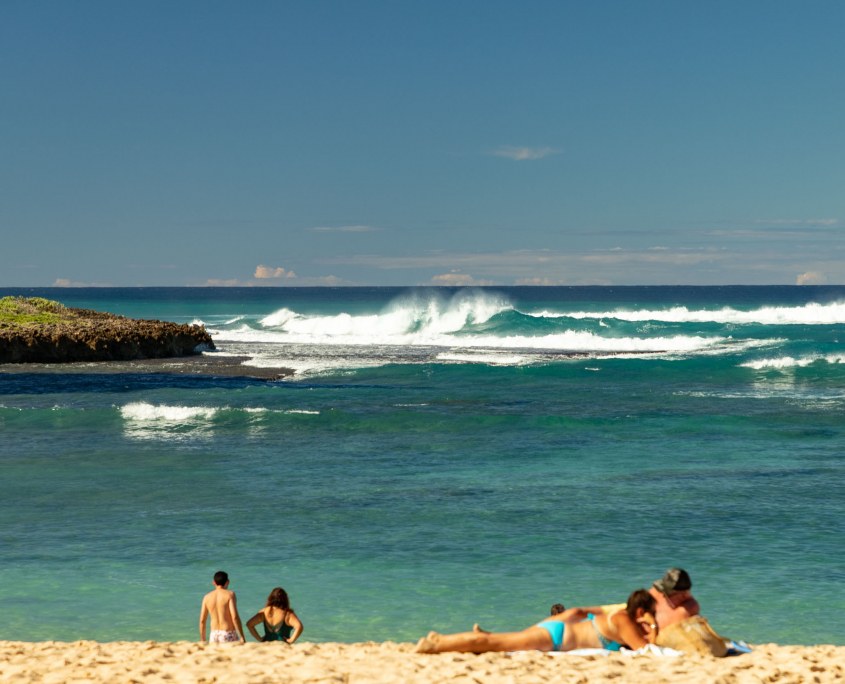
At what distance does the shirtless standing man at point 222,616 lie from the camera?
12242 millimetres

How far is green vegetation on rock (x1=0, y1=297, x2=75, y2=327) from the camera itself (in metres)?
61.3

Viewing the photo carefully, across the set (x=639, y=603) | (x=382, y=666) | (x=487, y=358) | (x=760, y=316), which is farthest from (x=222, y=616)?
(x=760, y=316)

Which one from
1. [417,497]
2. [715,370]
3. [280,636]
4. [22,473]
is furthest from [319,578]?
[715,370]

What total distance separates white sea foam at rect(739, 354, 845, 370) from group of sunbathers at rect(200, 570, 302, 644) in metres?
43.4

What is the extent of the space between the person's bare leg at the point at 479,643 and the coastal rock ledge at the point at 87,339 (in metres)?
47.0

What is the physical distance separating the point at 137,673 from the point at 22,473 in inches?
610

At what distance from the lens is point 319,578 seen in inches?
634

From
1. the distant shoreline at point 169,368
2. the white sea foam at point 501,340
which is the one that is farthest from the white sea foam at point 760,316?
the distant shoreline at point 169,368

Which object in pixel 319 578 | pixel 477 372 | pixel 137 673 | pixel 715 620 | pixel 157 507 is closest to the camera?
pixel 137 673

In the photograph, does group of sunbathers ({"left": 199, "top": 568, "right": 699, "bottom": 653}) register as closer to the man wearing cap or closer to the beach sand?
the man wearing cap

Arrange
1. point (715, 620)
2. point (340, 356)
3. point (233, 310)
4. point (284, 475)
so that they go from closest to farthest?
point (715, 620), point (284, 475), point (340, 356), point (233, 310)

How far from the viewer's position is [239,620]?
12.4 metres

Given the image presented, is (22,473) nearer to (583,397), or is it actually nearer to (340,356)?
(583,397)

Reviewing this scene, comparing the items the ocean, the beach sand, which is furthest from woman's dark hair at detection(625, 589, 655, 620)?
the ocean
